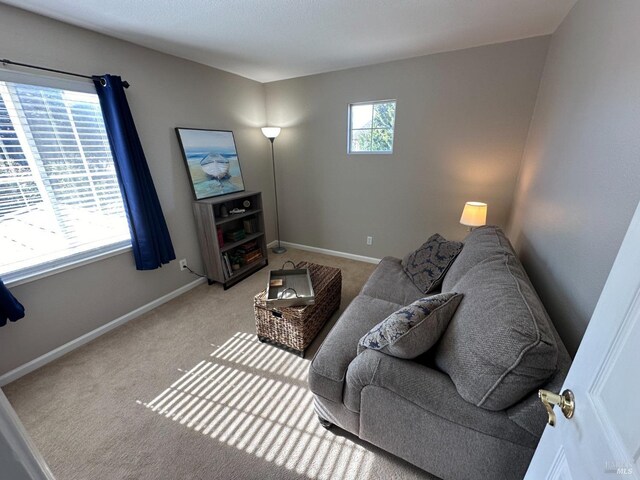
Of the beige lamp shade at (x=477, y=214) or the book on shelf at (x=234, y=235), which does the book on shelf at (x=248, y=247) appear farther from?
the beige lamp shade at (x=477, y=214)

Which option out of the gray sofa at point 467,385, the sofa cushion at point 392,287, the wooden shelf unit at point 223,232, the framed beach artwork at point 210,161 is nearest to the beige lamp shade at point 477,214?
the sofa cushion at point 392,287

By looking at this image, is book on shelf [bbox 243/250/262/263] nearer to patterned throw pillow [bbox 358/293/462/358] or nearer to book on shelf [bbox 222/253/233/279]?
A: book on shelf [bbox 222/253/233/279]

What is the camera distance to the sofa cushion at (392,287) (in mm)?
1898

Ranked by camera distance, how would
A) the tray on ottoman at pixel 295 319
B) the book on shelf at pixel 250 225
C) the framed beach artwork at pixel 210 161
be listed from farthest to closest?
the book on shelf at pixel 250 225 < the framed beach artwork at pixel 210 161 < the tray on ottoman at pixel 295 319

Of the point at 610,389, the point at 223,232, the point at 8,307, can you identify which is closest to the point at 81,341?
the point at 8,307

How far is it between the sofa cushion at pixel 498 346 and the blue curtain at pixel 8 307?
8.09ft

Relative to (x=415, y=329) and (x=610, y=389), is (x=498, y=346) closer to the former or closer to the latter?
(x=415, y=329)

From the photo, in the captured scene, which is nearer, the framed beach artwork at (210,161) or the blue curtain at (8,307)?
the blue curtain at (8,307)

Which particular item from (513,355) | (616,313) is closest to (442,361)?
(513,355)

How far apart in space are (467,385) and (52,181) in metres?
2.80

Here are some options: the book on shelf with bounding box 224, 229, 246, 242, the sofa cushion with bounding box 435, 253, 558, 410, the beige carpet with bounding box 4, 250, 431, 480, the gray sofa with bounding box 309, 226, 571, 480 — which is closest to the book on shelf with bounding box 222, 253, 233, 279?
the book on shelf with bounding box 224, 229, 246, 242

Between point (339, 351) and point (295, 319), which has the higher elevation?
point (339, 351)

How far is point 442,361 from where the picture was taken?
3.58 ft

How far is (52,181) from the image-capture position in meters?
1.85
